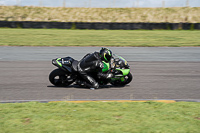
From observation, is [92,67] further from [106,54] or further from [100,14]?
[100,14]

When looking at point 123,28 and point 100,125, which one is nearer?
point 100,125

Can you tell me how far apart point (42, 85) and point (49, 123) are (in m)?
3.90

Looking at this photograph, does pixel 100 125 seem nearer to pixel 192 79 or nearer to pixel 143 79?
pixel 143 79

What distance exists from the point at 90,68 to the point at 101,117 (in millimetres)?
3084

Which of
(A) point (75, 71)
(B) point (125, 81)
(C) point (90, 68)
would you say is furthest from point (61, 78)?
(B) point (125, 81)

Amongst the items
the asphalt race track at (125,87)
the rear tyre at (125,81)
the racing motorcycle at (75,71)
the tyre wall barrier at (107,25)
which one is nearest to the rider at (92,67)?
the racing motorcycle at (75,71)

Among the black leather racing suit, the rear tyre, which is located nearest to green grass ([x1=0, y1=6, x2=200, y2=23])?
the rear tyre

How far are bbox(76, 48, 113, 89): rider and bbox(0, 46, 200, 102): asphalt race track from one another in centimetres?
25

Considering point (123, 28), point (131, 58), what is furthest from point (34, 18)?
point (131, 58)

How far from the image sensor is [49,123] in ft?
16.6

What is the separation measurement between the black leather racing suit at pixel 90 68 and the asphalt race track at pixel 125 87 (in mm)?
258

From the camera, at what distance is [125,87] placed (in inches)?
344

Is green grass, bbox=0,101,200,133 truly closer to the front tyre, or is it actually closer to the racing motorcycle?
the racing motorcycle

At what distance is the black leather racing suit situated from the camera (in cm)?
826
